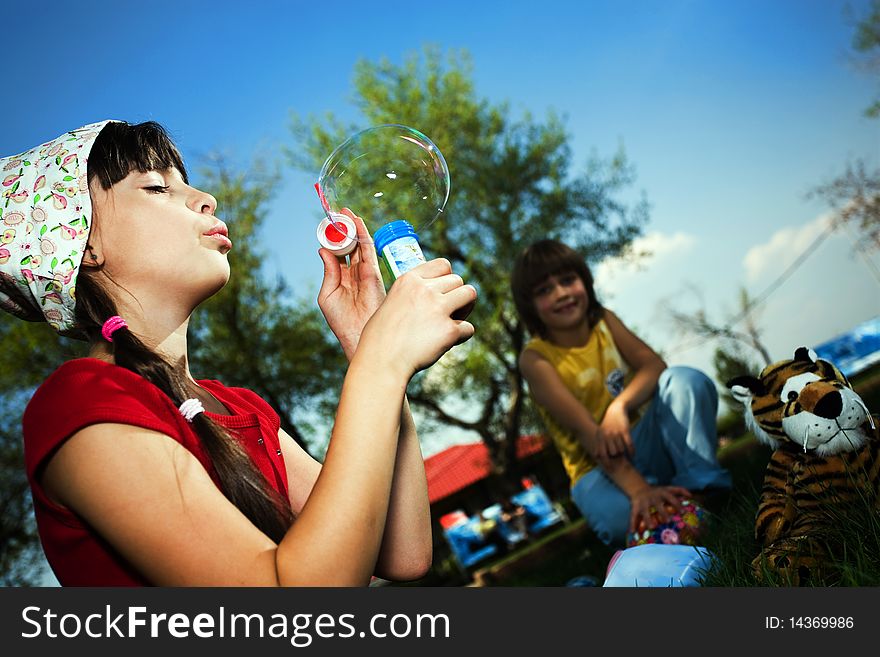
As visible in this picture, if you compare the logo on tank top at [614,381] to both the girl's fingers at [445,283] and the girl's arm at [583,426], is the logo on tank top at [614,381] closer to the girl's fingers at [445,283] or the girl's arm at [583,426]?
the girl's arm at [583,426]

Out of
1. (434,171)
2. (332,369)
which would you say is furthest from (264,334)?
(434,171)

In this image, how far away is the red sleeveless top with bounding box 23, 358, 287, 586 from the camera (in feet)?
3.97

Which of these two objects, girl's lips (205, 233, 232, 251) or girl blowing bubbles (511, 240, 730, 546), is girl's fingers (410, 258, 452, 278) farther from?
girl blowing bubbles (511, 240, 730, 546)

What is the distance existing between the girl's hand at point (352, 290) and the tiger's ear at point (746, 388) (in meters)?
1.21

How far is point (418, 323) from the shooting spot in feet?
4.32

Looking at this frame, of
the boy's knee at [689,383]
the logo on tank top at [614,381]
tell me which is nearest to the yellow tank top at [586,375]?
the logo on tank top at [614,381]

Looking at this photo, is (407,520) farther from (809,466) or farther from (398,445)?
(809,466)

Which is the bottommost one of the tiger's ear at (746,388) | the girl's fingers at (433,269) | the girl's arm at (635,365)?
the tiger's ear at (746,388)

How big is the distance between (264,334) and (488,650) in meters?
13.0

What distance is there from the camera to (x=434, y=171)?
2.17 m

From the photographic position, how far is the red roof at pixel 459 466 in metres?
21.4

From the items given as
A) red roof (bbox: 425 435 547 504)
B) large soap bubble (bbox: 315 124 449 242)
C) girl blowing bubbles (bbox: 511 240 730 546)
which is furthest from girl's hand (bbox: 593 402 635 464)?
red roof (bbox: 425 435 547 504)

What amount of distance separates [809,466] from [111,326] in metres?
1.87

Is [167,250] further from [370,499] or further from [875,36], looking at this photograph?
[875,36]
